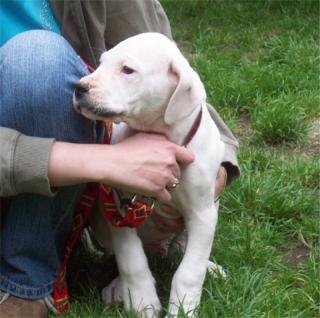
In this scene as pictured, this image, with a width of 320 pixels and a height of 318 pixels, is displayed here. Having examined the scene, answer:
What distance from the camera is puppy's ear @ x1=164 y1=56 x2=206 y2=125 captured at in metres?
2.08

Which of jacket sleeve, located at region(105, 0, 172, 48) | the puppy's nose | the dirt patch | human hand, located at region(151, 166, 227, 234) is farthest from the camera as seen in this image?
the dirt patch

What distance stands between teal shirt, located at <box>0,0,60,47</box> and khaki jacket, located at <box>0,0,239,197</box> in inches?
1.2

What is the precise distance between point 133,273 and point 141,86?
575 millimetres

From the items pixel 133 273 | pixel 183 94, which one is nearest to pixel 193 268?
pixel 133 273

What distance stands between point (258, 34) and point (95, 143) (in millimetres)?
2955

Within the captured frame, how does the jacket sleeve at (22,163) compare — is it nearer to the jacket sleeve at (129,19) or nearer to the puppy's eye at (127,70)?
the puppy's eye at (127,70)

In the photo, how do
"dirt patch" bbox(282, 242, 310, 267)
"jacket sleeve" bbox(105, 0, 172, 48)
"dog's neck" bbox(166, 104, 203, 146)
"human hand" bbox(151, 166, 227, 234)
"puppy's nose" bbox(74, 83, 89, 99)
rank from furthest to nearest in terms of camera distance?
"dirt patch" bbox(282, 242, 310, 267) → "jacket sleeve" bbox(105, 0, 172, 48) → "human hand" bbox(151, 166, 227, 234) → "dog's neck" bbox(166, 104, 203, 146) → "puppy's nose" bbox(74, 83, 89, 99)

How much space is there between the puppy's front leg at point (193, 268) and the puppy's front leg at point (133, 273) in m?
0.08

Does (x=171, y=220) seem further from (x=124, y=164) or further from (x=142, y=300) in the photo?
(x=124, y=164)

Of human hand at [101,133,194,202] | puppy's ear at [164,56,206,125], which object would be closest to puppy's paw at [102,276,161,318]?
human hand at [101,133,194,202]

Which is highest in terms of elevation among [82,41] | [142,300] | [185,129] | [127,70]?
[127,70]

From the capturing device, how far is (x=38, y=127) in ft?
6.98

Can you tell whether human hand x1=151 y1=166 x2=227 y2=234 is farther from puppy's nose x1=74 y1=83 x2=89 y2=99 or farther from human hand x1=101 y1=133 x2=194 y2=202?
puppy's nose x1=74 y1=83 x2=89 y2=99

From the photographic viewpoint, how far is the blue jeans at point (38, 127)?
6.88ft
